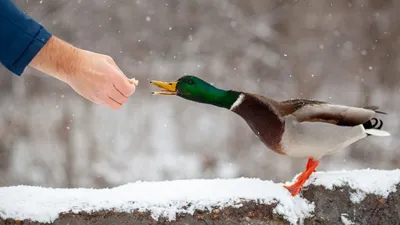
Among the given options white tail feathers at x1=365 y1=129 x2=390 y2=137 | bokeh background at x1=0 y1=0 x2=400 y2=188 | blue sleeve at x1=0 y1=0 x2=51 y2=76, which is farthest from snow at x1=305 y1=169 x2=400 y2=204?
bokeh background at x1=0 y1=0 x2=400 y2=188

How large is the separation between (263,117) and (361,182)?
0.36 m

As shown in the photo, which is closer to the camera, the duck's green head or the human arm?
the human arm

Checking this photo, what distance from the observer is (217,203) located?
1.58m

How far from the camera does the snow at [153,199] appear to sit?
5.11 feet

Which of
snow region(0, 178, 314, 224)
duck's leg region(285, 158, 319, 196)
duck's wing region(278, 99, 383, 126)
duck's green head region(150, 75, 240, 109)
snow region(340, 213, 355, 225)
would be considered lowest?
snow region(0, 178, 314, 224)

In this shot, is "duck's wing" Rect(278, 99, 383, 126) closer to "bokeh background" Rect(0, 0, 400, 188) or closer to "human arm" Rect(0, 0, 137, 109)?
"human arm" Rect(0, 0, 137, 109)

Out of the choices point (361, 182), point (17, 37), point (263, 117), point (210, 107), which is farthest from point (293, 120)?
point (210, 107)

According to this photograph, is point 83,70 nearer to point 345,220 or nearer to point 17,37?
point 17,37

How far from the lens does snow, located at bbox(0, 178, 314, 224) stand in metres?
1.56

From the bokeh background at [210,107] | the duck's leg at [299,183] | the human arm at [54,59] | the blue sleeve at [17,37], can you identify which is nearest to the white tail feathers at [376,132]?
the duck's leg at [299,183]

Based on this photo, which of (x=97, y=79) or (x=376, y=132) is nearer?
(x=97, y=79)

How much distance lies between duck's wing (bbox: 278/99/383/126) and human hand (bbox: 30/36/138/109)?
0.70 m

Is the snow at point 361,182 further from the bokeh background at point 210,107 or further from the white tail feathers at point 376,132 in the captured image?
the bokeh background at point 210,107

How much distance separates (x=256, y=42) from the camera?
432 centimetres
